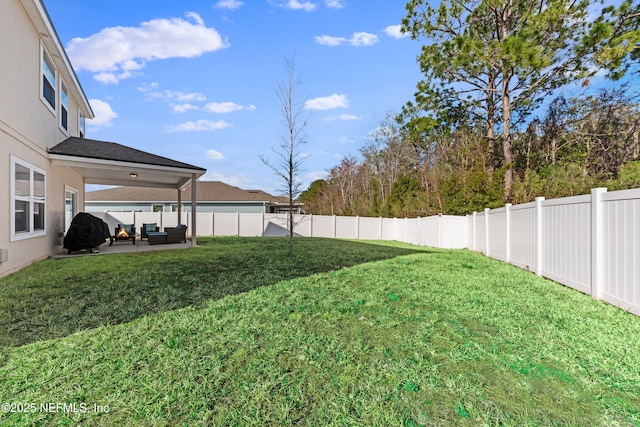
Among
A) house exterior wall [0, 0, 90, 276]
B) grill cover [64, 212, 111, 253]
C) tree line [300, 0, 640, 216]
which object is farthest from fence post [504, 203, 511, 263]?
grill cover [64, 212, 111, 253]

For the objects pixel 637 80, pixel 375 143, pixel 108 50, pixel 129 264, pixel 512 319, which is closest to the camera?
pixel 512 319

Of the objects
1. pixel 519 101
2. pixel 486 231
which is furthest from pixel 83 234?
pixel 519 101

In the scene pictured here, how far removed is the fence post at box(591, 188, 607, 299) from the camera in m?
4.04

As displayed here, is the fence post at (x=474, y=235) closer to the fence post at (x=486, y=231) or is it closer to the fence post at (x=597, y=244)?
the fence post at (x=486, y=231)

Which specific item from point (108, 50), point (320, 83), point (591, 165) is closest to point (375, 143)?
point (591, 165)

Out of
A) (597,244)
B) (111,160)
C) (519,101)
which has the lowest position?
(597,244)

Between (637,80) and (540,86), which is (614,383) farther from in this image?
(540,86)

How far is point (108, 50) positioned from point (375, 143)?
1923 cm

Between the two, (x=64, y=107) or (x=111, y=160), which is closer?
(x=111, y=160)

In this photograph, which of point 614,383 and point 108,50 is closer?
point 614,383

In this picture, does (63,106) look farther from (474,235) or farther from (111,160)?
(474,235)

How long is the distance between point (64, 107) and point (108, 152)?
234cm

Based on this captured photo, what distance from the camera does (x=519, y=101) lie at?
1460 cm

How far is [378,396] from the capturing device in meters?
2.00
